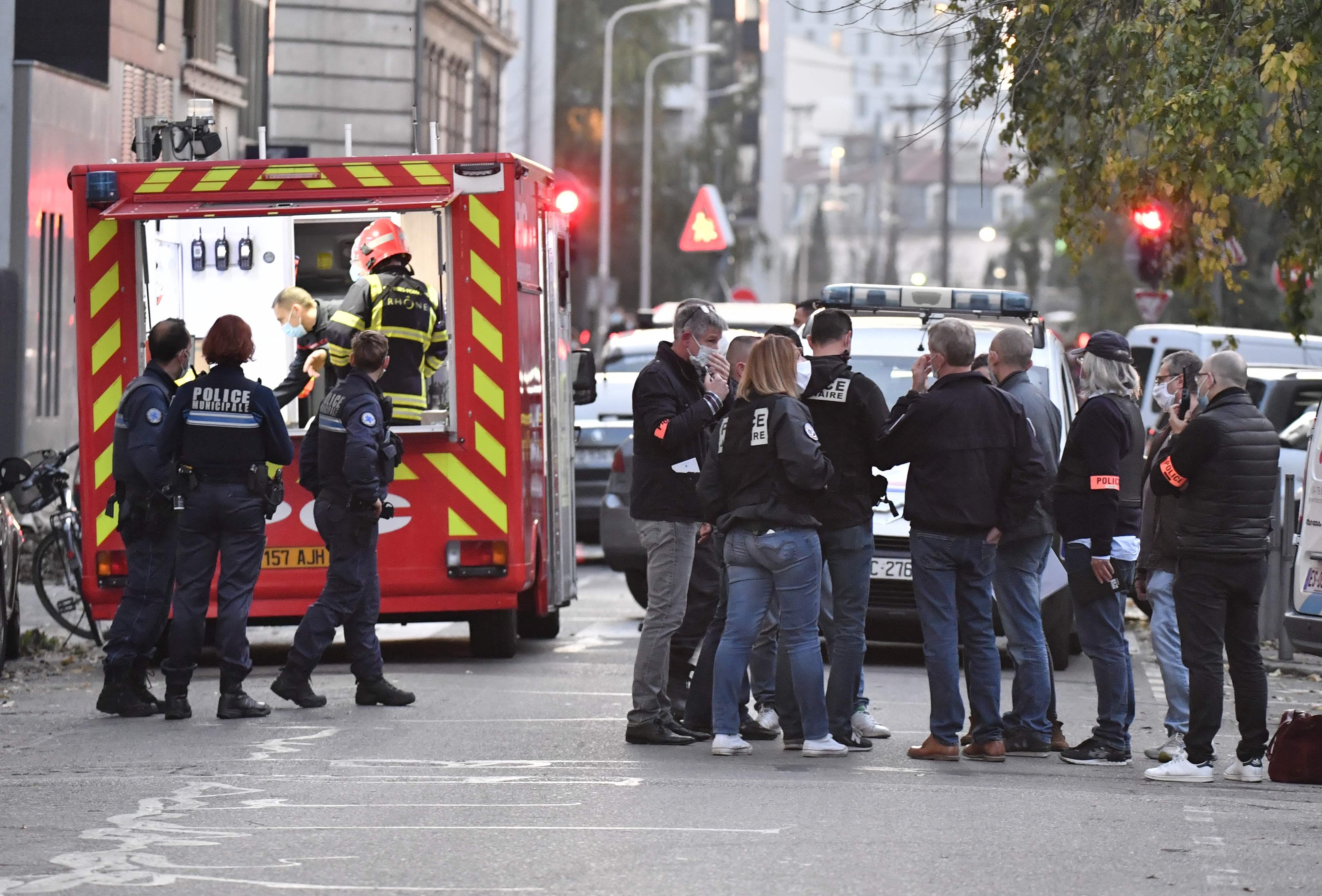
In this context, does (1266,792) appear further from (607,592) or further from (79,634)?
(607,592)

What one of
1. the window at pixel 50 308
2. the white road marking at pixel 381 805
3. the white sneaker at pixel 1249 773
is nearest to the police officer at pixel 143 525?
the white road marking at pixel 381 805

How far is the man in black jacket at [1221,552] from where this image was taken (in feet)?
30.1

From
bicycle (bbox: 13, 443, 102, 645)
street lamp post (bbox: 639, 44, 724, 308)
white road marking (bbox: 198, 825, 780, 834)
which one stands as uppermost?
street lamp post (bbox: 639, 44, 724, 308)

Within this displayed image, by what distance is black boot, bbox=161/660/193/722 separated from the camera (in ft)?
35.4

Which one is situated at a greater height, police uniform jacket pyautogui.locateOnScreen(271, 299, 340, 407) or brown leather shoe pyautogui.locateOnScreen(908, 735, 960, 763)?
police uniform jacket pyautogui.locateOnScreen(271, 299, 340, 407)

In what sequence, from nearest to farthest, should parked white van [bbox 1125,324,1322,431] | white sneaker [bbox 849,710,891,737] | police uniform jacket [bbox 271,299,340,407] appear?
white sneaker [bbox 849,710,891,737] → police uniform jacket [bbox 271,299,340,407] → parked white van [bbox 1125,324,1322,431]

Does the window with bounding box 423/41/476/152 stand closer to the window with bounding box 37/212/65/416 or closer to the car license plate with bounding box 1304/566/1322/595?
the window with bounding box 37/212/65/416

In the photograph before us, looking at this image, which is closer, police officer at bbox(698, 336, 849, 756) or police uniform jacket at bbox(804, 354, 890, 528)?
police officer at bbox(698, 336, 849, 756)

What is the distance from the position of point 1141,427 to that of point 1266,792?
69.3 inches

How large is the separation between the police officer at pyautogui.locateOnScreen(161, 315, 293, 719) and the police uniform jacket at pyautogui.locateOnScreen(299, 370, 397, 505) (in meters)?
0.37

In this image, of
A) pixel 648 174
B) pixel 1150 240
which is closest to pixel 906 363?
pixel 1150 240

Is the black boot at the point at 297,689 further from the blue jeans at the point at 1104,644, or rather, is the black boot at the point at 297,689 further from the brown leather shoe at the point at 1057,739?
the blue jeans at the point at 1104,644

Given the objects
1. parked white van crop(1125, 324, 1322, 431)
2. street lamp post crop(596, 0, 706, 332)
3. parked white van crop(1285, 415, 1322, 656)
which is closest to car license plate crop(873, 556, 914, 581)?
parked white van crop(1285, 415, 1322, 656)

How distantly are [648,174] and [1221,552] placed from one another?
49.6m
